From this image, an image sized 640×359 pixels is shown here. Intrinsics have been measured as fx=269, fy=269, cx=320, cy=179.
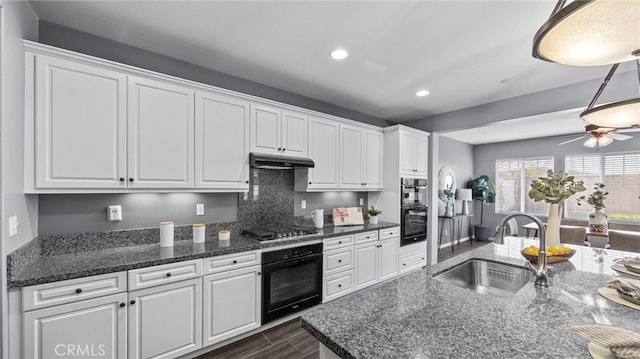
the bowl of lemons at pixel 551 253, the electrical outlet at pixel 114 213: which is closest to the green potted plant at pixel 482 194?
the bowl of lemons at pixel 551 253

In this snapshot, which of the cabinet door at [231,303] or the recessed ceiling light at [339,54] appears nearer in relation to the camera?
the cabinet door at [231,303]

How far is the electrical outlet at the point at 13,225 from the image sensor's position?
1538 millimetres

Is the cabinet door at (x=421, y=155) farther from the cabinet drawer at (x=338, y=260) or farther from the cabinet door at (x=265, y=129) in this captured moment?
the cabinet door at (x=265, y=129)

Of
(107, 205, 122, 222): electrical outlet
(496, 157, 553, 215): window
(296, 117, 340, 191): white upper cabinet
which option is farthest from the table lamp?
(107, 205, 122, 222): electrical outlet

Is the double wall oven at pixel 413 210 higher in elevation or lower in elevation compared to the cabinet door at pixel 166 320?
higher

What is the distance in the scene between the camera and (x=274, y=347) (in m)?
2.37

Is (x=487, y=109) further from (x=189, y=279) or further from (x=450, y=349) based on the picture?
(x=189, y=279)

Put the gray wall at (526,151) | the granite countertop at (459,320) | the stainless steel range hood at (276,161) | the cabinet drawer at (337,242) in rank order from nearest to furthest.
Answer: the granite countertop at (459,320) < the stainless steel range hood at (276,161) < the cabinet drawer at (337,242) < the gray wall at (526,151)

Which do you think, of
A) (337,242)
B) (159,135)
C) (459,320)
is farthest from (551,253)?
(159,135)

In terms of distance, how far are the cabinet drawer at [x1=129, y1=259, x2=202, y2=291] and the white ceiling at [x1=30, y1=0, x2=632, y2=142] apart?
6.03 feet

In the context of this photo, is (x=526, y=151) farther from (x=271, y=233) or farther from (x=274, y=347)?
(x=274, y=347)

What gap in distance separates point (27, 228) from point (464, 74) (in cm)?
396

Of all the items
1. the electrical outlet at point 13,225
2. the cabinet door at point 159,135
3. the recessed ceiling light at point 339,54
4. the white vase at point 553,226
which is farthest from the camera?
the recessed ceiling light at point 339,54

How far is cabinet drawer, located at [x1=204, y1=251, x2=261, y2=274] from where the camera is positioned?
2.20m
